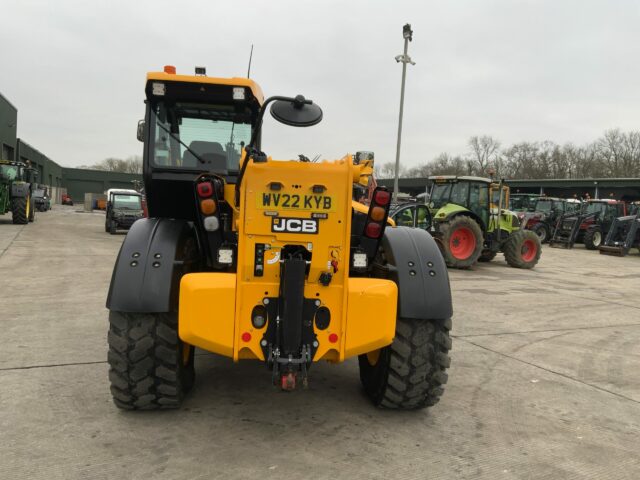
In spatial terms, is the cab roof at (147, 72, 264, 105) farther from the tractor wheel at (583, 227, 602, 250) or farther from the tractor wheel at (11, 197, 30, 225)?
the tractor wheel at (583, 227, 602, 250)

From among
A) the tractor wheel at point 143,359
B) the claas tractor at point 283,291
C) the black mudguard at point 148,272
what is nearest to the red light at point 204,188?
the claas tractor at point 283,291

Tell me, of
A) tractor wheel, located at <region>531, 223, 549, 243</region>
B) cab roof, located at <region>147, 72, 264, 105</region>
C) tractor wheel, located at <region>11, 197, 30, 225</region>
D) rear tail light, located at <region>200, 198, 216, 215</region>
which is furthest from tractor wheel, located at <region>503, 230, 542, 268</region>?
tractor wheel, located at <region>11, 197, 30, 225</region>

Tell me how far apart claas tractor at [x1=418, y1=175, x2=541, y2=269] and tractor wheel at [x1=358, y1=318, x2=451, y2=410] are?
9.32 m

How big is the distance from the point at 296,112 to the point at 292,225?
658 mm

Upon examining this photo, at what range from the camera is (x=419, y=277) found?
3436 millimetres

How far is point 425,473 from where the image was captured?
Result: 2836mm

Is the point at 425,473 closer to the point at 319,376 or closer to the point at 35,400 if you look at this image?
the point at 319,376

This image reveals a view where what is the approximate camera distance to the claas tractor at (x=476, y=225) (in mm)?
12680

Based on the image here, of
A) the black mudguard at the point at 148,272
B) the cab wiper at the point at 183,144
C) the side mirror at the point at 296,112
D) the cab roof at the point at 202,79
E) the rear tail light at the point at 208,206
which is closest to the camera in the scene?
the side mirror at the point at 296,112

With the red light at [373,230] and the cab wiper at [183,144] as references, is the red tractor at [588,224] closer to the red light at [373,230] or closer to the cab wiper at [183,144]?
the cab wiper at [183,144]

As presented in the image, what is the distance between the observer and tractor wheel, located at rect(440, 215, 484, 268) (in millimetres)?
12570

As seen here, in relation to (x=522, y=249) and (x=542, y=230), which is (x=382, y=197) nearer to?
(x=522, y=249)

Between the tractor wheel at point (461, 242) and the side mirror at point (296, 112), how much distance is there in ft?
33.0

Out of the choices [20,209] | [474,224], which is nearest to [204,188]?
[474,224]
